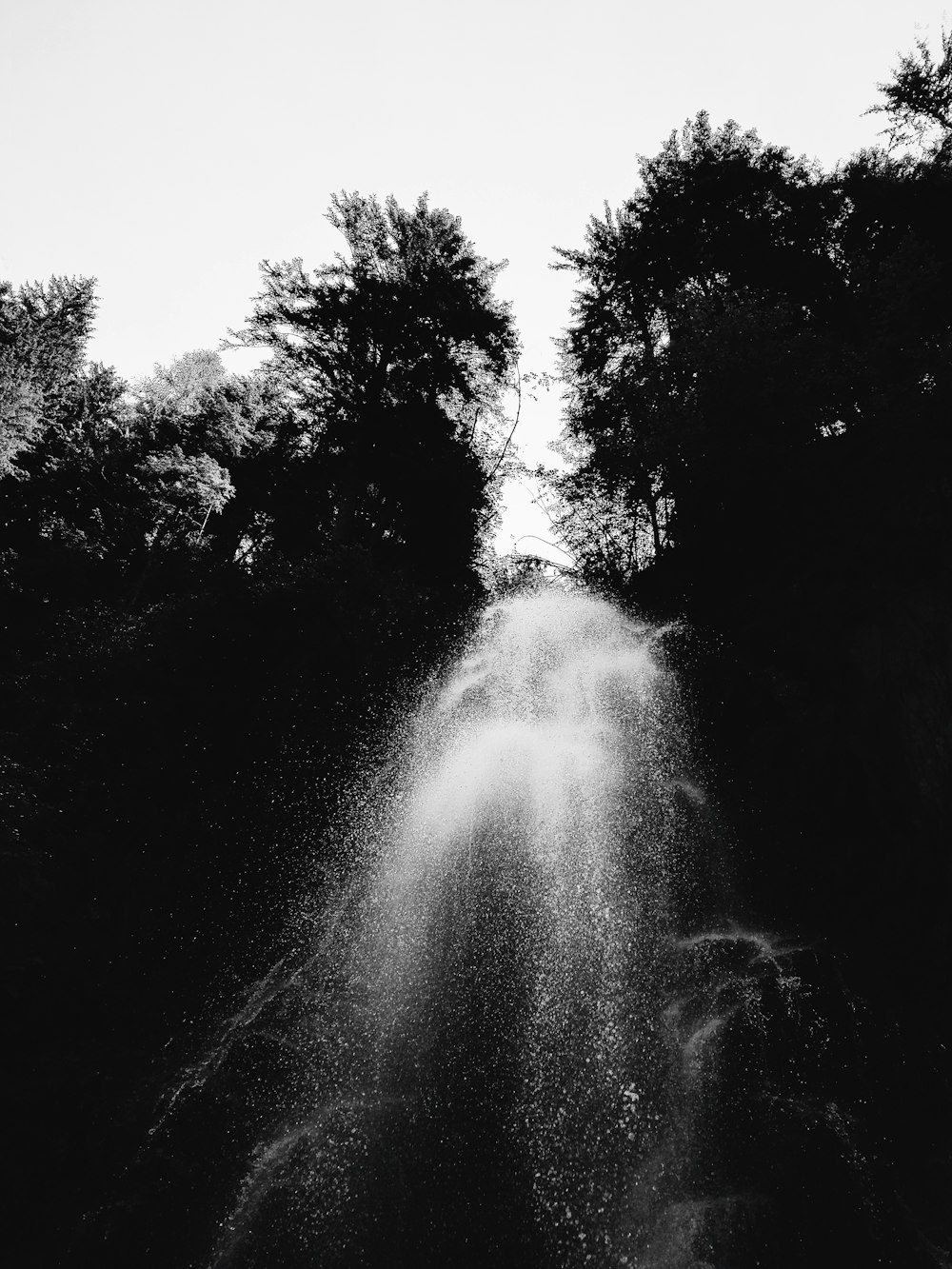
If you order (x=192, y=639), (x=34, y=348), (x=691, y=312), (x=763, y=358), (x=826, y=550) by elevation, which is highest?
(x=34, y=348)

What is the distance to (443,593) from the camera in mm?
15898

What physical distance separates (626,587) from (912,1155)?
39.0ft

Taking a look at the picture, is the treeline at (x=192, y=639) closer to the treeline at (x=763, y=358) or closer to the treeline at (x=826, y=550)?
the treeline at (x=763, y=358)

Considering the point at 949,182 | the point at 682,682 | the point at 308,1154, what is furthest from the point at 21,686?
the point at 949,182

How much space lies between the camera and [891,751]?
8477 millimetres

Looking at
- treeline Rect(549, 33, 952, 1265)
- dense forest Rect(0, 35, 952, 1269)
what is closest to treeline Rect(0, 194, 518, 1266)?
dense forest Rect(0, 35, 952, 1269)

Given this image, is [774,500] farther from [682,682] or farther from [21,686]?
[21,686]

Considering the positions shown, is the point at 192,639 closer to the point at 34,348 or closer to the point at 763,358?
the point at 34,348

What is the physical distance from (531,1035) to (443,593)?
Result: 35.4 feet

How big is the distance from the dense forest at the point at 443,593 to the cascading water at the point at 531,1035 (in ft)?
2.38

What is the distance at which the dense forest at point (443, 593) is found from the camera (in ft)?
23.3

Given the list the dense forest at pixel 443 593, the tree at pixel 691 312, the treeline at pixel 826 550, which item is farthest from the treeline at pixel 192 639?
the treeline at pixel 826 550

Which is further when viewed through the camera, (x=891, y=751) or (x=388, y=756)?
(x=388, y=756)

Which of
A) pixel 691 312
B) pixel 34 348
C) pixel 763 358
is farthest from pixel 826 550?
pixel 34 348
